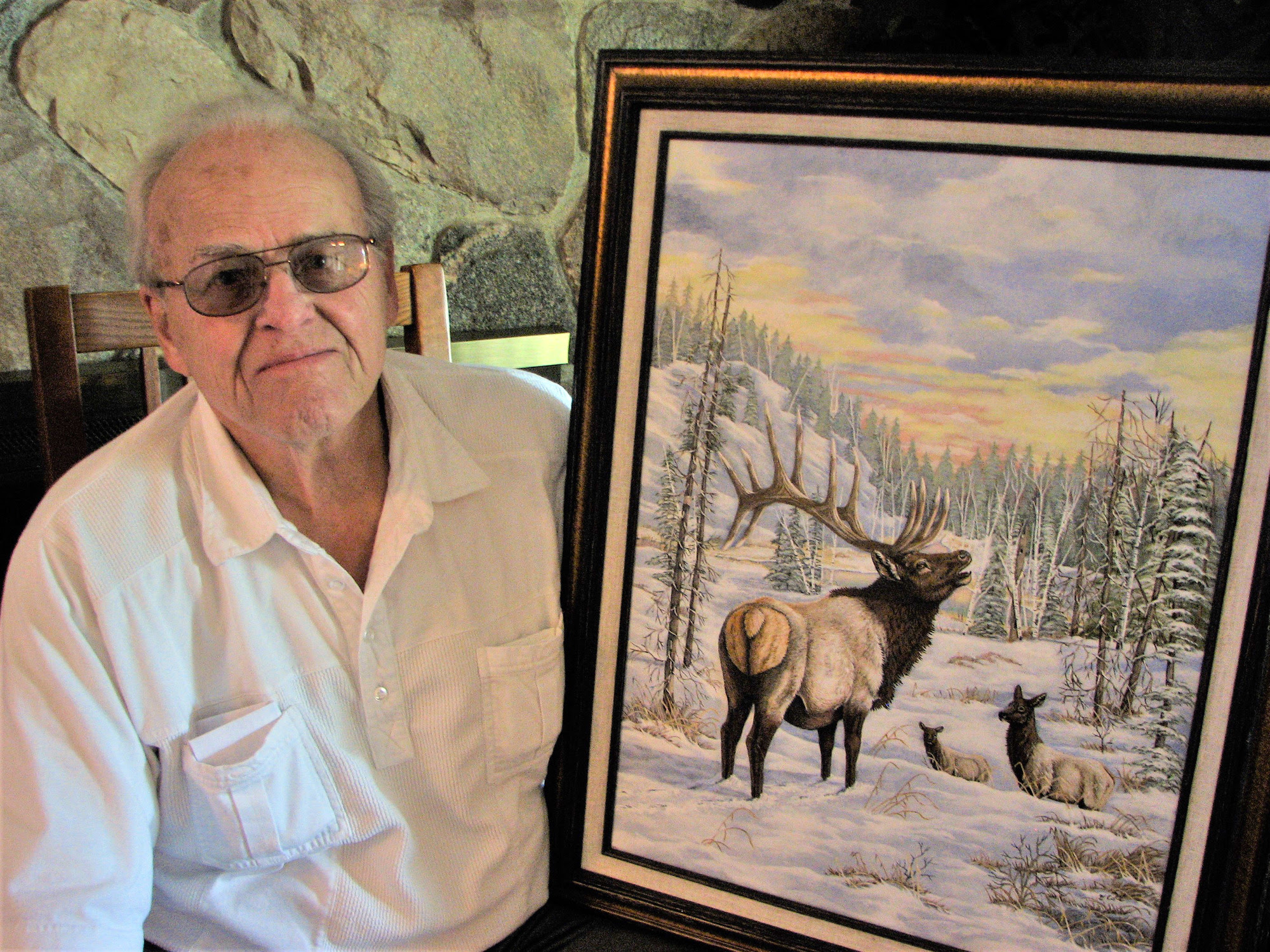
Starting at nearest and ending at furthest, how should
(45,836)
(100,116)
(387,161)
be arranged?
1. (45,836)
2. (100,116)
3. (387,161)

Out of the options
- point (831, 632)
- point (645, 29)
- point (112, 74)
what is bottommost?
point (831, 632)

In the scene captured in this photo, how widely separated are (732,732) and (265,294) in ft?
2.11

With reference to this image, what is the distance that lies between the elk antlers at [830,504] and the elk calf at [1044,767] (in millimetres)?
157

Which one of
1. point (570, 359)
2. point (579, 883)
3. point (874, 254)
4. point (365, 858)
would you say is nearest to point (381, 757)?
point (365, 858)

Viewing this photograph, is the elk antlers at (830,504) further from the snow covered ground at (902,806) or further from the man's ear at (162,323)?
the man's ear at (162,323)

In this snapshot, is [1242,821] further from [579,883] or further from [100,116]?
[100,116]

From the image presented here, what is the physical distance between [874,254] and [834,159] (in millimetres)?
89

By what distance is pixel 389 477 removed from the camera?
3.48ft

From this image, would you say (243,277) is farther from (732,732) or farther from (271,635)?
(732,732)

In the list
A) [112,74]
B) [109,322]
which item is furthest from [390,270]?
[112,74]

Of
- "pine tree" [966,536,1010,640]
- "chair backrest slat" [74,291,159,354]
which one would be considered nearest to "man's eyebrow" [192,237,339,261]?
"chair backrest slat" [74,291,159,354]

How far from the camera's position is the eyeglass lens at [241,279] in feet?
3.06

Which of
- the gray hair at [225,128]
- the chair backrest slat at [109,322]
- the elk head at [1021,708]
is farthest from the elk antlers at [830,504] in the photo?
the chair backrest slat at [109,322]

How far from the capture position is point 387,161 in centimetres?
168
